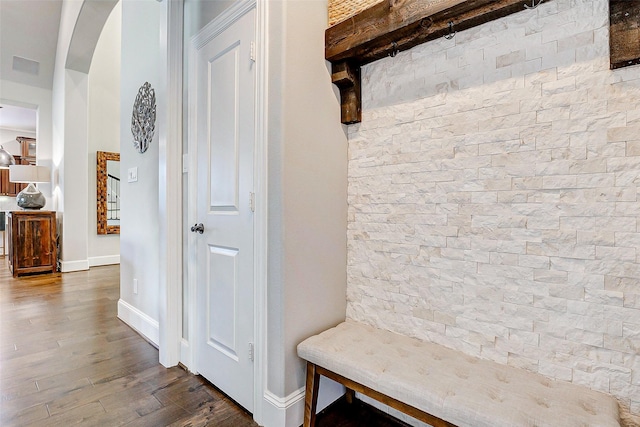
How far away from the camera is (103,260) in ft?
18.1

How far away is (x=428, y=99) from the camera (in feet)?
4.99

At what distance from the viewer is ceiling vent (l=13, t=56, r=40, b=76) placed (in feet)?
16.6

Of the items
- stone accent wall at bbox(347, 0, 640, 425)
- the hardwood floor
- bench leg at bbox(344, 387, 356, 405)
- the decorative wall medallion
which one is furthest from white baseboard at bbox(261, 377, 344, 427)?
the decorative wall medallion

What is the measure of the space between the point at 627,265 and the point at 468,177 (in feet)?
1.96

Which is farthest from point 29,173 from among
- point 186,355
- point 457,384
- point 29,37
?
point 457,384

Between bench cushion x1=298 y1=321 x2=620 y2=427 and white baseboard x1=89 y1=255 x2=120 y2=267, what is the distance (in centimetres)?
539

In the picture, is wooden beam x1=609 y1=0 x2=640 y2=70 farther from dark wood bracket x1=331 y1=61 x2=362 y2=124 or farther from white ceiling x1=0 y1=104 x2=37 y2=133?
white ceiling x1=0 y1=104 x2=37 y2=133

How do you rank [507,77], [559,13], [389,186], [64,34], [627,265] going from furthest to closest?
[64,34], [389,186], [507,77], [559,13], [627,265]

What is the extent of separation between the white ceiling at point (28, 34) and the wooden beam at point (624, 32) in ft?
22.1

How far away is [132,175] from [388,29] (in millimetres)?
2307

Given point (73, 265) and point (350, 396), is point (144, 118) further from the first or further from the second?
point (73, 265)

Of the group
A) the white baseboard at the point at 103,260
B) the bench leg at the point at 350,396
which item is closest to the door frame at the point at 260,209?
the bench leg at the point at 350,396

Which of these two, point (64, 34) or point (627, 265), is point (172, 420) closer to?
point (627, 265)

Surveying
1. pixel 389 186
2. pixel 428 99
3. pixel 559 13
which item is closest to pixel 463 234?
pixel 389 186
